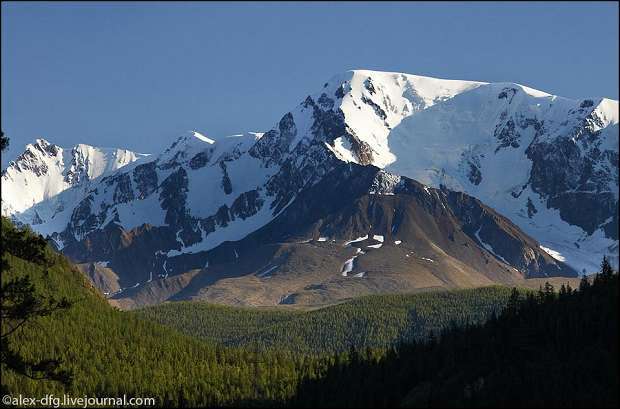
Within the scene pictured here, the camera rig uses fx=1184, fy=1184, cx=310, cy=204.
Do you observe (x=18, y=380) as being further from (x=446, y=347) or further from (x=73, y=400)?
(x=446, y=347)

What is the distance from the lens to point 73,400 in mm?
198625

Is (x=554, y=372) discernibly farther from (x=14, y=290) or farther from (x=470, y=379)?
(x=14, y=290)

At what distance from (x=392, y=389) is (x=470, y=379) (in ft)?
55.6

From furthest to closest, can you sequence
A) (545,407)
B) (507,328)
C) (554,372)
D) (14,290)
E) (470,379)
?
(507,328)
(470,379)
(554,372)
(545,407)
(14,290)

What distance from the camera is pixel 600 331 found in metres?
168

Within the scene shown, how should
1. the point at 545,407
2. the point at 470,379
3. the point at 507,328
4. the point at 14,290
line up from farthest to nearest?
the point at 507,328, the point at 470,379, the point at 545,407, the point at 14,290

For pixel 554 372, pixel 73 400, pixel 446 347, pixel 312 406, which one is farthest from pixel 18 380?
pixel 554 372

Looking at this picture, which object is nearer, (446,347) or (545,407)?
(545,407)

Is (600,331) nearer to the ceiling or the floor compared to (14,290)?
nearer to the floor

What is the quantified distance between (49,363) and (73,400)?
121582 millimetres

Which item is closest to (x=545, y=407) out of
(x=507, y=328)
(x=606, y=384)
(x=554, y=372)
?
(x=606, y=384)

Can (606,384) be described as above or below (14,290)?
below

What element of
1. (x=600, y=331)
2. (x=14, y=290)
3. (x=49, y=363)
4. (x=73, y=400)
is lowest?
(x=73, y=400)

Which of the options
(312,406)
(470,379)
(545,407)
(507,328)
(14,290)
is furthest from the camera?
(507,328)
